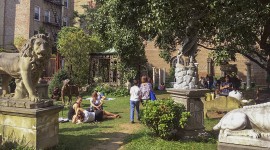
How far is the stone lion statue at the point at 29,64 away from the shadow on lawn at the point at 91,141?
1521 mm

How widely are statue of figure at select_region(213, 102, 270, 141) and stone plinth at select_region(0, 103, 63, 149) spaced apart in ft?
12.4

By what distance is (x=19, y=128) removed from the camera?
21.0 ft

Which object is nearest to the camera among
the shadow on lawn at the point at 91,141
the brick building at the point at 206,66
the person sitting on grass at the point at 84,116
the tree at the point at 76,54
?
the shadow on lawn at the point at 91,141

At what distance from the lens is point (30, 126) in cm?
625

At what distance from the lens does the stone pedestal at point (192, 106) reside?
8336mm

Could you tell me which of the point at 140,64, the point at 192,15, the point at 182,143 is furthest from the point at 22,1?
the point at 182,143

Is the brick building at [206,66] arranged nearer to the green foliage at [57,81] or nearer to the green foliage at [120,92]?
the green foliage at [120,92]

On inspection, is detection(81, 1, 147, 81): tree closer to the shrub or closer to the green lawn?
the green lawn

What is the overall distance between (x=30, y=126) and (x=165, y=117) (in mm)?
3382

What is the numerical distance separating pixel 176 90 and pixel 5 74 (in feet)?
15.3

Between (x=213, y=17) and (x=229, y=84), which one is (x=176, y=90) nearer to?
(x=213, y=17)

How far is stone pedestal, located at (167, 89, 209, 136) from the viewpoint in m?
8.34

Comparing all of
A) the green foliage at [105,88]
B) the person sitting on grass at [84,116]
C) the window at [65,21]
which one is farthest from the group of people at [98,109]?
the window at [65,21]

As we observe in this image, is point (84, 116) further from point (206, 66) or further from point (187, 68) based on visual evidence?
point (206, 66)
